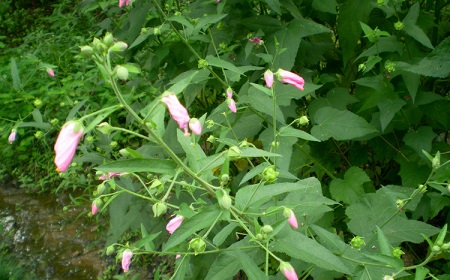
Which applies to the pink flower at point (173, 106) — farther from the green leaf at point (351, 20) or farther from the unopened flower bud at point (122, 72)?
the green leaf at point (351, 20)

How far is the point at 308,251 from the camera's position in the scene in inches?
44.1

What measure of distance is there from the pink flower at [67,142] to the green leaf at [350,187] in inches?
48.7

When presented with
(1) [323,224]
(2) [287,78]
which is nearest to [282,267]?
(2) [287,78]

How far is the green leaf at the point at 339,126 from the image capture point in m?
1.74

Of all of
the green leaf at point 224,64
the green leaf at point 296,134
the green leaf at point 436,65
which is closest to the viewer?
the green leaf at point 296,134

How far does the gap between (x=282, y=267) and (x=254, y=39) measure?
1108 mm

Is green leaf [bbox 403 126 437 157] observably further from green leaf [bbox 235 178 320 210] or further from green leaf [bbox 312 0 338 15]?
green leaf [bbox 235 178 320 210]

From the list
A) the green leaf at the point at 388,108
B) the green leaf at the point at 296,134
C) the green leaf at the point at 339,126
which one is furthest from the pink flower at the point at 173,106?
the green leaf at the point at 388,108

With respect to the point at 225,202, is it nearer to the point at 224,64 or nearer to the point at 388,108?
the point at 224,64

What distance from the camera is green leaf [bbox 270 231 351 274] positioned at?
1108mm

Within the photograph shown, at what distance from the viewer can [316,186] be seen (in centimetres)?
149

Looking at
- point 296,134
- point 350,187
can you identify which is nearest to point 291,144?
point 296,134

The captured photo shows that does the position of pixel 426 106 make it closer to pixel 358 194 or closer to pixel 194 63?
pixel 358 194

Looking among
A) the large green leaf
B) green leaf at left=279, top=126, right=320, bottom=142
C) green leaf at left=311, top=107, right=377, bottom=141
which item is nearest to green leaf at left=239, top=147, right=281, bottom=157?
green leaf at left=279, top=126, right=320, bottom=142
